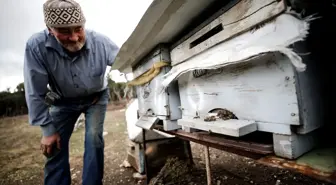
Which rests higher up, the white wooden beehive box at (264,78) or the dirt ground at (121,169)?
the white wooden beehive box at (264,78)

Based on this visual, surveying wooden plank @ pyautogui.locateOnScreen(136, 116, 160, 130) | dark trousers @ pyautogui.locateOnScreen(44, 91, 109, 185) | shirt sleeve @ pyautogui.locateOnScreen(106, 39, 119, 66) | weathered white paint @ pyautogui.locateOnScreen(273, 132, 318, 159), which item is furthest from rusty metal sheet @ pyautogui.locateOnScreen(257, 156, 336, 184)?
shirt sleeve @ pyautogui.locateOnScreen(106, 39, 119, 66)

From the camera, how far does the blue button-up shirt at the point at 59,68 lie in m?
2.30

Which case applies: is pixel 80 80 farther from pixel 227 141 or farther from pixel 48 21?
pixel 227 141

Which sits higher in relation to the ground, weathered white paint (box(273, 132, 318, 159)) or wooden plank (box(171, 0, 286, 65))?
wooden plank (box(171, 0, 286, 65))

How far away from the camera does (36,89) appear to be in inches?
91.9

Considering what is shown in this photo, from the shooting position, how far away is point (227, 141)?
1345mm

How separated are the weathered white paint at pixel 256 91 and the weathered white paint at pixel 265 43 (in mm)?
96

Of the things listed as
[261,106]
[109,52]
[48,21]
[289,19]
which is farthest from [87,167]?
[289,19]

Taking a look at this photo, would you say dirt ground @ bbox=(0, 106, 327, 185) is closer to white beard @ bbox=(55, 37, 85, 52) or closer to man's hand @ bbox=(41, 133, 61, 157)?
man's hand @ bbox=(41, 133, 61, 157)

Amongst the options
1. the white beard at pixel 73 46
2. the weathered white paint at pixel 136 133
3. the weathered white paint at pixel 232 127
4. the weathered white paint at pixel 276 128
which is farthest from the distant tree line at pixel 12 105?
the weathered white paint at pixel 276 128

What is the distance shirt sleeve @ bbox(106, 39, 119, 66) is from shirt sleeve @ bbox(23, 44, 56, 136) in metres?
0.76

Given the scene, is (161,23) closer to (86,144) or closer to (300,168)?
(300,168)

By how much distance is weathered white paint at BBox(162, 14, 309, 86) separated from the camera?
88 cm

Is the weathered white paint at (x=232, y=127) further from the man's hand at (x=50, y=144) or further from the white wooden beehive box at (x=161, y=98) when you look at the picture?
the man's hand at (x=50, y=144)
